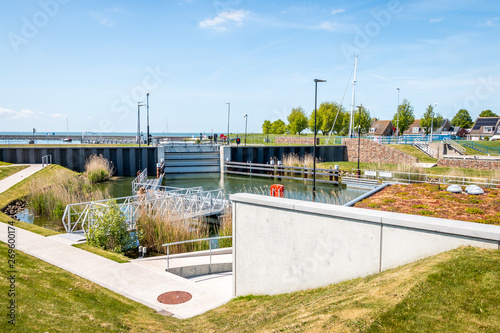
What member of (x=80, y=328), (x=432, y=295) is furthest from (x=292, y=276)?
(x=80, y=328)

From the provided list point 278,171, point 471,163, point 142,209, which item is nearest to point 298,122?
point 278,171

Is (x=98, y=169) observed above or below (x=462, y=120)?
Result: below

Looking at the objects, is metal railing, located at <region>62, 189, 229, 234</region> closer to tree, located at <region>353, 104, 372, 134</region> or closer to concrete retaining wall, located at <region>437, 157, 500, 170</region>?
concrete retaining wall, located at <region>437, 157, 500, 170</region>

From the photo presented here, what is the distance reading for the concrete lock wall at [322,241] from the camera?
633cm

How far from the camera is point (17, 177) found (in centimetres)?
2541

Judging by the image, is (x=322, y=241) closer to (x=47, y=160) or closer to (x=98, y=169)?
(x=98, y=169)

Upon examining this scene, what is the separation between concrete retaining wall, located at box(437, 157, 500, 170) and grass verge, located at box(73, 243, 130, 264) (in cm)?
→ 3449

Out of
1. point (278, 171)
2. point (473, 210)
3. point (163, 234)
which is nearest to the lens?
point (473, 210)

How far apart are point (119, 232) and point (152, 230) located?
5.14ft

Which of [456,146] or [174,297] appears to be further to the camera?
[456,146]

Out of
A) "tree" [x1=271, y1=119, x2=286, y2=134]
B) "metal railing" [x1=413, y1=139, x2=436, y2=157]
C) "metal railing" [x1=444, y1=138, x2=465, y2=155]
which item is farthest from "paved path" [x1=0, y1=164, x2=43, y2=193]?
"tree" [x1=271, y1=119, x2=286, y2=134]

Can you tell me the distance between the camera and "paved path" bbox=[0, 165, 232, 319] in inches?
331

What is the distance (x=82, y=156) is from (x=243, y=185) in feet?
58.9

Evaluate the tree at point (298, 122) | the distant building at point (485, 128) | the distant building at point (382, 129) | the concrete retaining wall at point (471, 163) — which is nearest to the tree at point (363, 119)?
the distant building at point (382, 129)
